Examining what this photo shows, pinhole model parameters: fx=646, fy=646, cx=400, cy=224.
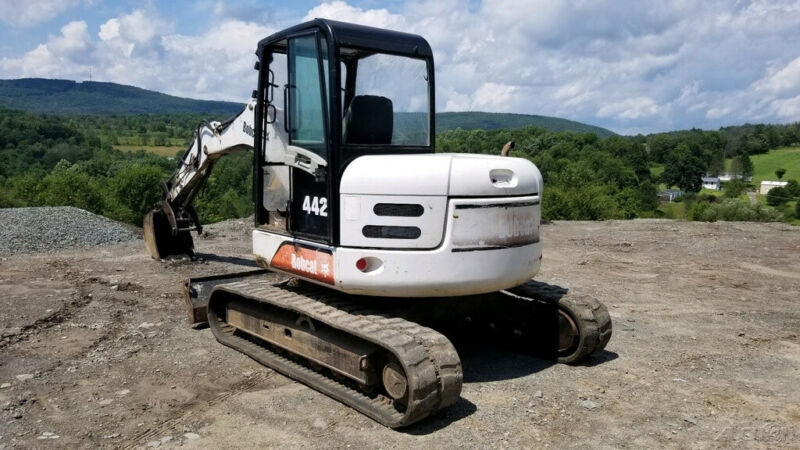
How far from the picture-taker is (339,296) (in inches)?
235

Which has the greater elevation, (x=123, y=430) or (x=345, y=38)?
(x=345, y=38)

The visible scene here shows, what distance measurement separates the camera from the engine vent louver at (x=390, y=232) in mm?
5176

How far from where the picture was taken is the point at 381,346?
4965mm

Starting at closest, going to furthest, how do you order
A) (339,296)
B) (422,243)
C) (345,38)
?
(422,243) < (345,38) < (339,296)

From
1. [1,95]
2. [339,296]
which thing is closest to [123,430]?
[339,296]

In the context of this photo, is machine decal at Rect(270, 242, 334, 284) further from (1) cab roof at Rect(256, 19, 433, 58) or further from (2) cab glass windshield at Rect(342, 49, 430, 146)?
(1) cab roof at Rect(256, 19, 433, 58)

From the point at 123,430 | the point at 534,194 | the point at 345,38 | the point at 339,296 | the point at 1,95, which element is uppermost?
the point at 1,95

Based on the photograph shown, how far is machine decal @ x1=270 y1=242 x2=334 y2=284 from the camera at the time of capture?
5.48m

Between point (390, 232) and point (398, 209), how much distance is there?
0.20 meters

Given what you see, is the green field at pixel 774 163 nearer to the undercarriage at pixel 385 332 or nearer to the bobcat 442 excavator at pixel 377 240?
the undercarriage at pixel 385 332

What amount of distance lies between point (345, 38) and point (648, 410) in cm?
397

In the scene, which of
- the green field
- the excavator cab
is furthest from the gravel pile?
the green field

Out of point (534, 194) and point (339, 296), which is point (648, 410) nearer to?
point (534, 194)

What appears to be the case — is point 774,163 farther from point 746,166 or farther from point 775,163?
point 746,166
